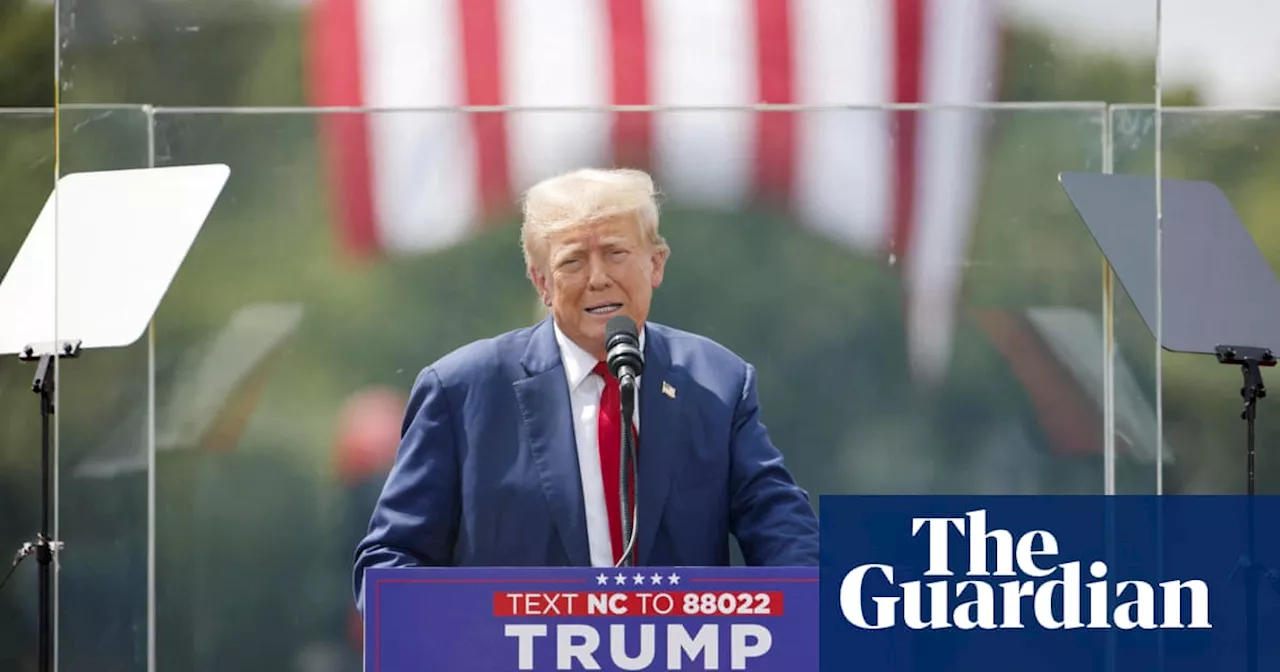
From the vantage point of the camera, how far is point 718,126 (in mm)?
3713

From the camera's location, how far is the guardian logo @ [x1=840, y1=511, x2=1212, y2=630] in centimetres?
342

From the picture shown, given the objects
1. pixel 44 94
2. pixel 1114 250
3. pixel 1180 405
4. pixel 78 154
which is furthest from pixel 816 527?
pixel 44 94

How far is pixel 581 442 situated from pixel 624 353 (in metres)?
0.56

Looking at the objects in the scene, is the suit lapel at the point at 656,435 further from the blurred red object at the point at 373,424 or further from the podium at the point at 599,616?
the blurred red object at the point at 373,424

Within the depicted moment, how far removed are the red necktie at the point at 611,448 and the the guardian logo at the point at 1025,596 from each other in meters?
0.53

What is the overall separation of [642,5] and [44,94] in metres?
2.28

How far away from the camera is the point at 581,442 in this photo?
3578 mm

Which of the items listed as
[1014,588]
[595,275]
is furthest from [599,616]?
[1014,588]

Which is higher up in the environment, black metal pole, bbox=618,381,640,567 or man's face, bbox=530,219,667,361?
man's face, bbox=530,219,667,361

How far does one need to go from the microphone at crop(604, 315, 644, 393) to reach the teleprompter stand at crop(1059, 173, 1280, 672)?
46.5 inches

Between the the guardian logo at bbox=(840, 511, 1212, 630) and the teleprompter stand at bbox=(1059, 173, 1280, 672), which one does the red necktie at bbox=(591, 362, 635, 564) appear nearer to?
the the guardian logo at bbox=(840, 511, 1212, 630)

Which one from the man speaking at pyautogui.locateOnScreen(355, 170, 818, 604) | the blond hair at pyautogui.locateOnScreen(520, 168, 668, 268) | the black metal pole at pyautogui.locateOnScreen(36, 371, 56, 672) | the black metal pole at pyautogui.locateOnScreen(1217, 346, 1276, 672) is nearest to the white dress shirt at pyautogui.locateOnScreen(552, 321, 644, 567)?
the man speaking at pyautogui.locateOnScreen(355, 170, 818, 604)

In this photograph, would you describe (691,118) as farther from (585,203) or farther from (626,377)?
(626,377)

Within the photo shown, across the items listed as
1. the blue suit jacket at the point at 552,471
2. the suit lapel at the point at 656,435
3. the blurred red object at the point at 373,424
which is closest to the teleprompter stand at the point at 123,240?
the blurred red object at the point at 373,424
